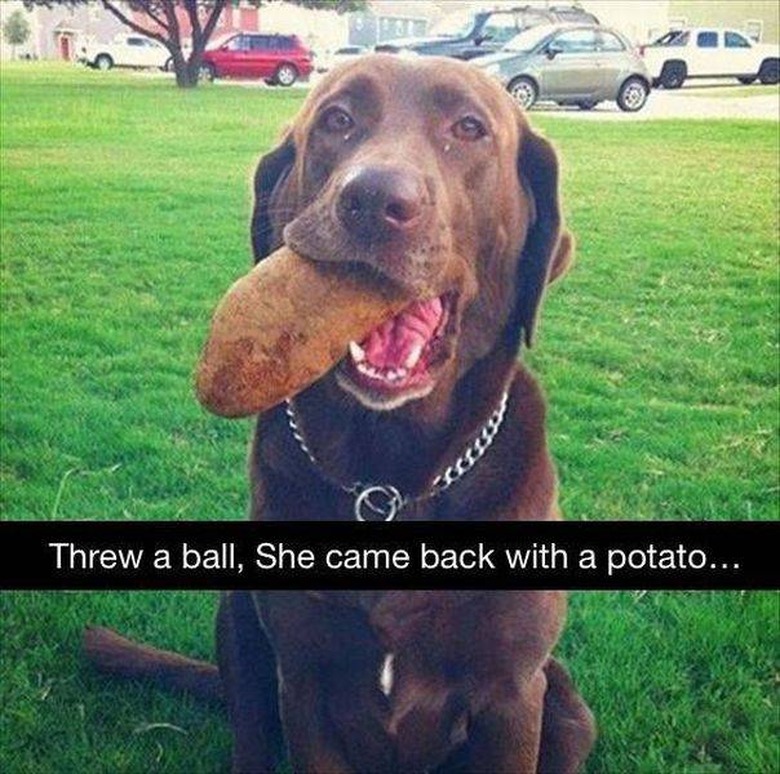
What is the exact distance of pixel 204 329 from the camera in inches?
79.6

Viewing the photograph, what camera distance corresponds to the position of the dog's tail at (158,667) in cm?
165

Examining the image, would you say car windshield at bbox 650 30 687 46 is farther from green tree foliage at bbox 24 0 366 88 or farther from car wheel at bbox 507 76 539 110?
green tree foliage at bbox 24 0 366 88

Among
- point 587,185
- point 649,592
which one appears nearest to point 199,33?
point 587,185

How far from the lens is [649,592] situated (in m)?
1.84

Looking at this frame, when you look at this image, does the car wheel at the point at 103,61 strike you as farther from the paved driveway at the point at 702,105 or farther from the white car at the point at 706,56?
the white car at the point at 706,56

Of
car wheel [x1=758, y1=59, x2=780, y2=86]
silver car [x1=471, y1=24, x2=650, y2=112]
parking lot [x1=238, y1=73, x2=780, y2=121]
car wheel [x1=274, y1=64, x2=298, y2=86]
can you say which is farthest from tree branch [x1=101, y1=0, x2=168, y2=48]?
car wheel [x1=758, y1=59, x2=780, y2=86]

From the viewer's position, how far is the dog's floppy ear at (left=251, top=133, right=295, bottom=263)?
4.60ft

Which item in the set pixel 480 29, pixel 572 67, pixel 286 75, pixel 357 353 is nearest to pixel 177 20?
pixel 286 75

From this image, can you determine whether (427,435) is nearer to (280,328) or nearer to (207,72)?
(280,328)

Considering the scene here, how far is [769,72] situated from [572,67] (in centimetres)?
50

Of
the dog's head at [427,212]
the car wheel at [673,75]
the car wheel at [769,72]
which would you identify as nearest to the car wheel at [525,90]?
the car wheel at [673,75]

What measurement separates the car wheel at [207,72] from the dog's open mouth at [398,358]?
2.94ft

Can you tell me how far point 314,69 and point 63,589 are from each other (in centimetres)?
92
